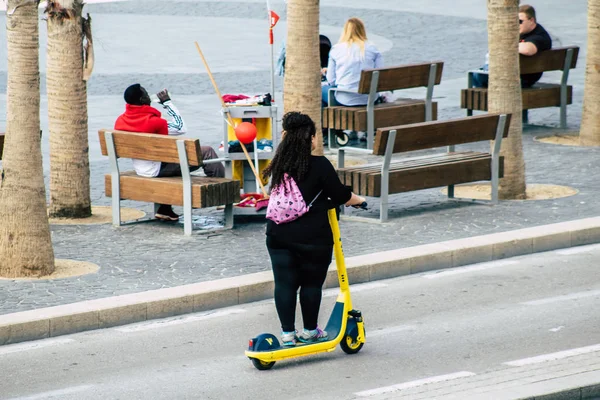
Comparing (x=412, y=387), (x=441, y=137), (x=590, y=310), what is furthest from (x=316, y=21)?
(x=412, y=387)

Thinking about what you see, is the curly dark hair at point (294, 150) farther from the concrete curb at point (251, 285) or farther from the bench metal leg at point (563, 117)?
the bench metal leg at point (563, 117)

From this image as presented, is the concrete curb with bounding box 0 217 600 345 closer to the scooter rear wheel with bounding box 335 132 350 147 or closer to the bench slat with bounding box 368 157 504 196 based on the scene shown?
the bench slat with bounding box 368 157 504 196

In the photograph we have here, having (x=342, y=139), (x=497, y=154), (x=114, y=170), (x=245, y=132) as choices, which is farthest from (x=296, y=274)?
(x=342, y=139)

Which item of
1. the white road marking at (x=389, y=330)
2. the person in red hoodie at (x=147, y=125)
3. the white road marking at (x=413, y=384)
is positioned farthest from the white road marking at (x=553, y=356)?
the person in red hoodie at (x=147, y=125)

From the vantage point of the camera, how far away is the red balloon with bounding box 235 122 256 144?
37.9 feet

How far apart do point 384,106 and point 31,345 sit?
323 inches

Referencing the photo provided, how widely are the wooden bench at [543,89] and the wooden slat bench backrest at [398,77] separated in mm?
656

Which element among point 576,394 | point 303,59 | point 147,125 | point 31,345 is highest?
point 303,59

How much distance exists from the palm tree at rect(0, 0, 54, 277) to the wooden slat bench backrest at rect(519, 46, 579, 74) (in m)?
8.65

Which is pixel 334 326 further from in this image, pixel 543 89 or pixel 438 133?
pixel 543 89

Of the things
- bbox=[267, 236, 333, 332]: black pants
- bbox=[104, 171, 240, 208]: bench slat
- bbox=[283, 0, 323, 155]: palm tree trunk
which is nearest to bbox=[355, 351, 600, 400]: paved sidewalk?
bbox=[267, 236, 333, 332]: black pants

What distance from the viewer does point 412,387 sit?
7.10 metres

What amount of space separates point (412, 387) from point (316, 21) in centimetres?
581

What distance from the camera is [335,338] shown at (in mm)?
7781
